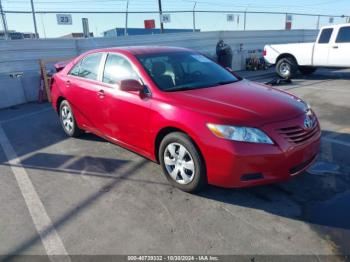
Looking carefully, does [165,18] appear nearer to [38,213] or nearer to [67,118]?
[67,118]

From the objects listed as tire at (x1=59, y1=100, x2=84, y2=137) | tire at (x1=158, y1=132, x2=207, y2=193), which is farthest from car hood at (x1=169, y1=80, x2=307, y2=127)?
tire at (x1=59, y1=100, x2=84, y2=137)

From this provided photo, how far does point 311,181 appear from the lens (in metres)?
3.97

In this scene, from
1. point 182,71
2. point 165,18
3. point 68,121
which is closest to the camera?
point 182,71

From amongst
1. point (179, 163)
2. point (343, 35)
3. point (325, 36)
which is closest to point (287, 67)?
point (325, 36)

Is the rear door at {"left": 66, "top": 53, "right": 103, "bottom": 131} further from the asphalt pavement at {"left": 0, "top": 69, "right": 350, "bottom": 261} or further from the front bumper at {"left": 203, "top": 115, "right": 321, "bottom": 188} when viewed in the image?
the front bumper at {"left": 203, "top": 115, "right": 321, "bottom": 188}

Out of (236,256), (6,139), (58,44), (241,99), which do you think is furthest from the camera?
(58,44)

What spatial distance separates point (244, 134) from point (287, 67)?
10238 millimetres

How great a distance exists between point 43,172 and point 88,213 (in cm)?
146

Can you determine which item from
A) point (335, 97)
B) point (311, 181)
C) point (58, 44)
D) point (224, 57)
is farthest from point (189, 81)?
point (224, 57)

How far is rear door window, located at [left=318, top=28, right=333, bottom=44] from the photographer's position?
1146 cm

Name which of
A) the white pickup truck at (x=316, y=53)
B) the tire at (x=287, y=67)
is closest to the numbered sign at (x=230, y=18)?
the white pickup truck at (x=316, y=53)

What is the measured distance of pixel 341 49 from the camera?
11.1 metres

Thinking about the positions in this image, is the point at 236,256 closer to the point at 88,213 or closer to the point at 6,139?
the point at 88,213

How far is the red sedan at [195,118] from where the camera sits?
3.31m
